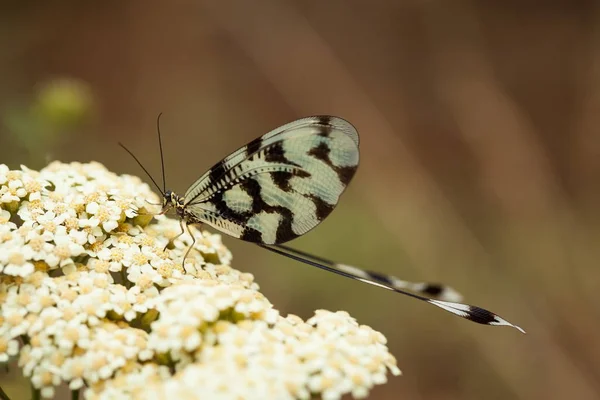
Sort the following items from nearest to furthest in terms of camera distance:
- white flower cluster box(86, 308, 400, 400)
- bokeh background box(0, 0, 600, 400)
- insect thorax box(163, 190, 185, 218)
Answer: white flower cluster box(86, 308, 400, 400)
insect thorax box(163, 190, 185, 218)
bokeh background box(0, 0, 600, 400)

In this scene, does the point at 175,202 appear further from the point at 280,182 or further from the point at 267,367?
the point at 267,367

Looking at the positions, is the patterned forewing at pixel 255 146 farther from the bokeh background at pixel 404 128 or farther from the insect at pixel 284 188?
the bokeh background at pixel 404 128

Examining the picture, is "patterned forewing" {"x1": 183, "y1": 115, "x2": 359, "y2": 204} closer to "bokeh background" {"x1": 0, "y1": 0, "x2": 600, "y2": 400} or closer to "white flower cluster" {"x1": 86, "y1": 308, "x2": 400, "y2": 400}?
"white flower cluster" {"x1": 86, "y1": 308, "x2": 400, "y2": 400}

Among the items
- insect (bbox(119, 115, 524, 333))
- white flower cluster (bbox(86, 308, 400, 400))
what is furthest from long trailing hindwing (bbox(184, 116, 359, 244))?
white flower cluster (bbox(86, 308, 400, 400))

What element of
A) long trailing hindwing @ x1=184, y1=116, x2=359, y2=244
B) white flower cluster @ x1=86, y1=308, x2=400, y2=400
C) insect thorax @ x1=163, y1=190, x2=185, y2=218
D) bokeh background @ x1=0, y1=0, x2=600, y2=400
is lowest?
white flower cluster @ x1=86, y1=308, x2=400, y2=400

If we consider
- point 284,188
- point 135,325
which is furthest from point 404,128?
point 135,325

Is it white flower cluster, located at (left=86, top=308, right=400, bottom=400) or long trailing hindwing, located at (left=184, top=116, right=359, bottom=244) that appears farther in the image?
long trailing hindwing, located at (left=184, top=116, right=359, bottom=244)

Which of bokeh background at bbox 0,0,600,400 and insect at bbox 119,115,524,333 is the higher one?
bokeh background at bbox 0,0,600,400
